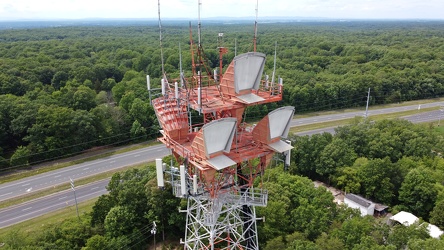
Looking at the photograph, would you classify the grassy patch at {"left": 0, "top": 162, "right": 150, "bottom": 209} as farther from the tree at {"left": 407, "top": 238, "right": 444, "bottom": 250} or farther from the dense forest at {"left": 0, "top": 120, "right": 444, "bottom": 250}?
the tree at {"left": 407, "top": 238, "right": 444, "bottom": 250}

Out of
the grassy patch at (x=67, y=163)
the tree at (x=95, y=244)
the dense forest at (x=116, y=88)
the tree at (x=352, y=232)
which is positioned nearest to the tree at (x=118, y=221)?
the tree at (x=95, y=244)

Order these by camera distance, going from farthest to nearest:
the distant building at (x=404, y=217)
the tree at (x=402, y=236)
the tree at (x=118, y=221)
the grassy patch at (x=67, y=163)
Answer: the grassy patch at (x=67, y=163), the distant building at (x=404, y=217), the tree at (x=118, y=221), the tree at (x=402, y=236)

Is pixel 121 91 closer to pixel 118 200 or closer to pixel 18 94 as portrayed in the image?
pixel 18 94

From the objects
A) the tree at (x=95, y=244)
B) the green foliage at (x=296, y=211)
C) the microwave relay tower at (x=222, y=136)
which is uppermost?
the microwave relay tower at (x=222, y=136)

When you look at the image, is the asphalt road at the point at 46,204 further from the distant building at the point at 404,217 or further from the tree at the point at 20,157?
the distant building at the point at 404,217

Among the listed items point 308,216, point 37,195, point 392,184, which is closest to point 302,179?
point 308,216

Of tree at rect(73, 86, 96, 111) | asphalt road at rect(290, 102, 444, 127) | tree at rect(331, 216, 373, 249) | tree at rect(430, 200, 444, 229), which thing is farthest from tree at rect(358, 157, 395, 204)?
tree at rect(73, 86, 96, 111)

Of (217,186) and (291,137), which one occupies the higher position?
(217,186)
